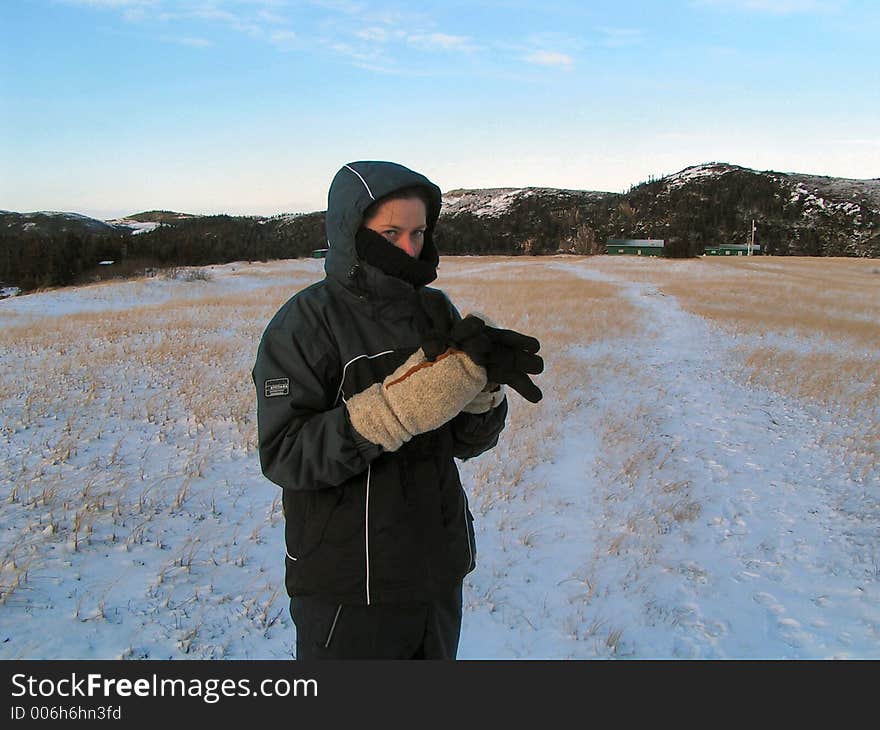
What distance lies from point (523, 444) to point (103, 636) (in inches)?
237

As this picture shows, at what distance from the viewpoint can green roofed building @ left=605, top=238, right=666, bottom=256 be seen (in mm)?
99625

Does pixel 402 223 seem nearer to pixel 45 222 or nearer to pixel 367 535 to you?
pixel 367 535

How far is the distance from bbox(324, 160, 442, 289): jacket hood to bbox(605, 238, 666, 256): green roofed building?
102 meters

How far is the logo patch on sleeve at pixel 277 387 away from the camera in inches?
81.3

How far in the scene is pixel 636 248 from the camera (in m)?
104

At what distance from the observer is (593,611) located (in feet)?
15.8

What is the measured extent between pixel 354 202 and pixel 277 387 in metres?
0.78

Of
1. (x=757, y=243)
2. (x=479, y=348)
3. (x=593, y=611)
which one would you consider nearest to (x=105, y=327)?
(x=593, y=611)

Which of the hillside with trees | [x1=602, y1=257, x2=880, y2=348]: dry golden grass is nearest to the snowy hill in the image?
the hillside with trees

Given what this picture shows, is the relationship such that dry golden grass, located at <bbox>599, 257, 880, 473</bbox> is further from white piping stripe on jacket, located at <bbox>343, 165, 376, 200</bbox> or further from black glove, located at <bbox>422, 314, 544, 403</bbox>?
white piping stripe on jacket, located at <bbox>343, 165, 376, 200</bbox>

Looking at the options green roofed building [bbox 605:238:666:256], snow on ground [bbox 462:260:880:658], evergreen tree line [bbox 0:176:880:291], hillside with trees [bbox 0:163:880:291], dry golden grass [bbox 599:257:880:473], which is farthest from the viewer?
green roofed building [bbox 605:238:666:256]

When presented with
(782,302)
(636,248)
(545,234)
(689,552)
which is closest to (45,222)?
(545,234)

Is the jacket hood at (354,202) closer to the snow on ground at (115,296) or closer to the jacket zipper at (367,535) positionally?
the jacket zipper at (367,535)

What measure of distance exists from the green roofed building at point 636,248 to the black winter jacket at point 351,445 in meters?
102
